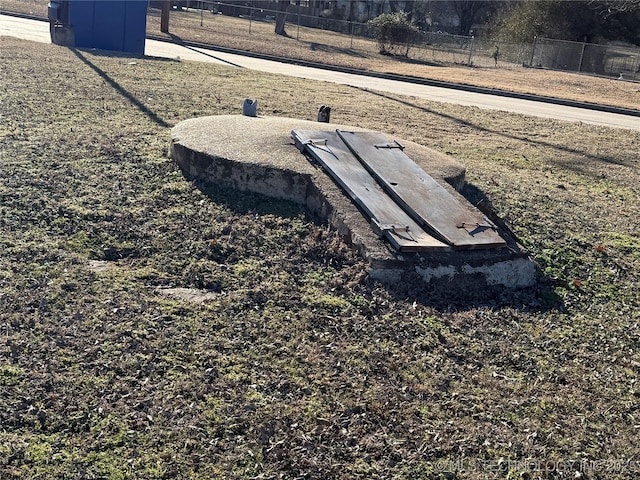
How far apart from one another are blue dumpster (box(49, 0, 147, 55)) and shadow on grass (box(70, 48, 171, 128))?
2567 millimetres

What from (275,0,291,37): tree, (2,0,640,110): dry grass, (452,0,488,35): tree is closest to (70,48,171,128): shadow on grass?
(2,0,640,110): dry grass

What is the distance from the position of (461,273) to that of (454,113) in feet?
32.9

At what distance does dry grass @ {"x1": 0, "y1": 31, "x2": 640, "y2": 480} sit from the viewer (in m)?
3.41

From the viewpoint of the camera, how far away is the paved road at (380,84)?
17.5 m

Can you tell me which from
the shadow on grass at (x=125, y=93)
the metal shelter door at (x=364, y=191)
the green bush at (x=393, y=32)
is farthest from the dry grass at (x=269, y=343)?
the green bush at (x=393, y=32)

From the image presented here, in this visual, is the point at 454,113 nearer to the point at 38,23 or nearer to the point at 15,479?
the point at 15,479

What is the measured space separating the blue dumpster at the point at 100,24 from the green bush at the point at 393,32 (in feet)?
55.3

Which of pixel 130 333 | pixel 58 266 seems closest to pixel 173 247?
pixel 58 266

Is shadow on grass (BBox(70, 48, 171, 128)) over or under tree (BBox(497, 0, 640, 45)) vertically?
under

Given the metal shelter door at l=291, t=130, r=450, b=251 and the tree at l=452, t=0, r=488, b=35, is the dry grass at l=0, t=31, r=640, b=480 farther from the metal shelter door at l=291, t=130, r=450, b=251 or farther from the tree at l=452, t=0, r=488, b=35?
the tree at l=452, t=0, r=488, b=35

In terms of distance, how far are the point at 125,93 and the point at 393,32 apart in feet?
80.1

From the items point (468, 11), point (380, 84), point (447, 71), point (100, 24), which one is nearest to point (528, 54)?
point (447, 71)

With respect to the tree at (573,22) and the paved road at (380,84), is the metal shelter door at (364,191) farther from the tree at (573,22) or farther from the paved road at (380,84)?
the tree at (573,22)

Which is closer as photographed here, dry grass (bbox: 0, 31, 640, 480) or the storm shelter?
dry grass (bbox: 0, 31, 640, 480)
